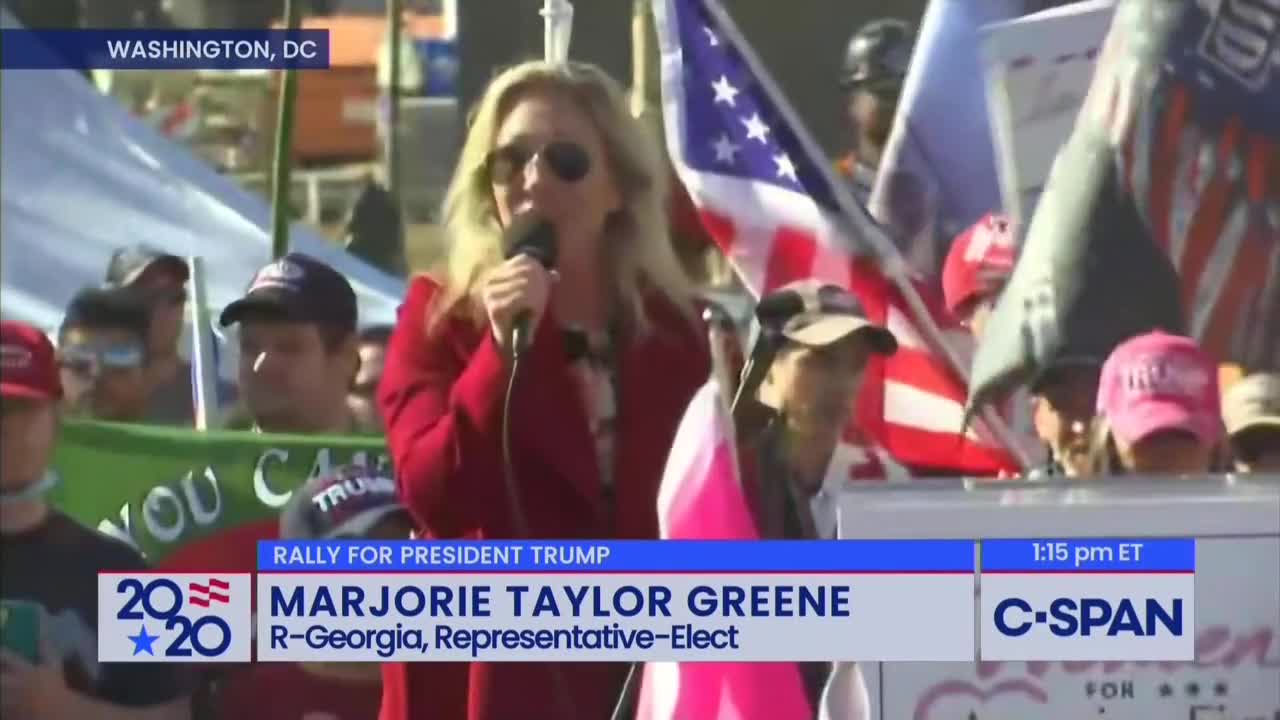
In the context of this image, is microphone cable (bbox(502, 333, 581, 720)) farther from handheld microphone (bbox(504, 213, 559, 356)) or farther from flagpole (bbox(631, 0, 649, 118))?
flagpole (bbox(631, 0, 649, 118))

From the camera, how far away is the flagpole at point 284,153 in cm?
219

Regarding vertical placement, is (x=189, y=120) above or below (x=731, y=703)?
above

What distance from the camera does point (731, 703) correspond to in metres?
2.07

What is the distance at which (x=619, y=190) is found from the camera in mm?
2160

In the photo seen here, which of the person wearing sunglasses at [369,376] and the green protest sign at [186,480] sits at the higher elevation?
the person wearing sunglasses at [369,376]

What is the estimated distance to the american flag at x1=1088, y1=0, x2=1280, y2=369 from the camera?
2193 mm

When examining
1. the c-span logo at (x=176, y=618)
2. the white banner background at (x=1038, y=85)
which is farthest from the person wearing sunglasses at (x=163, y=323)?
the white banner background at (x=1038, y=85)

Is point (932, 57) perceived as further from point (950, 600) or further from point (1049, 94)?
point (950, 600)

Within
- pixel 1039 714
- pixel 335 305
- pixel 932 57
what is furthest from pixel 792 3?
pixel 1039 714

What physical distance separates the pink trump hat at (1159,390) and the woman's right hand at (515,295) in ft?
1.61

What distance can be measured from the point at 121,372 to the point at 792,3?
72 cm

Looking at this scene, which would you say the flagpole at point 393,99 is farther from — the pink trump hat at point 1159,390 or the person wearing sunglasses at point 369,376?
the pink trump hat at point 1159,390

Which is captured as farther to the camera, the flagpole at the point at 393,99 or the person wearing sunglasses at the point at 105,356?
the person wearing sunglasses at the point at 105,356

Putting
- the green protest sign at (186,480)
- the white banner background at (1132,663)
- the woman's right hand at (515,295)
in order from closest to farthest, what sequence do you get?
the white banner background at (1132,663)
the woman's right hand at (515,295)
the green protest sign at (186,480)
